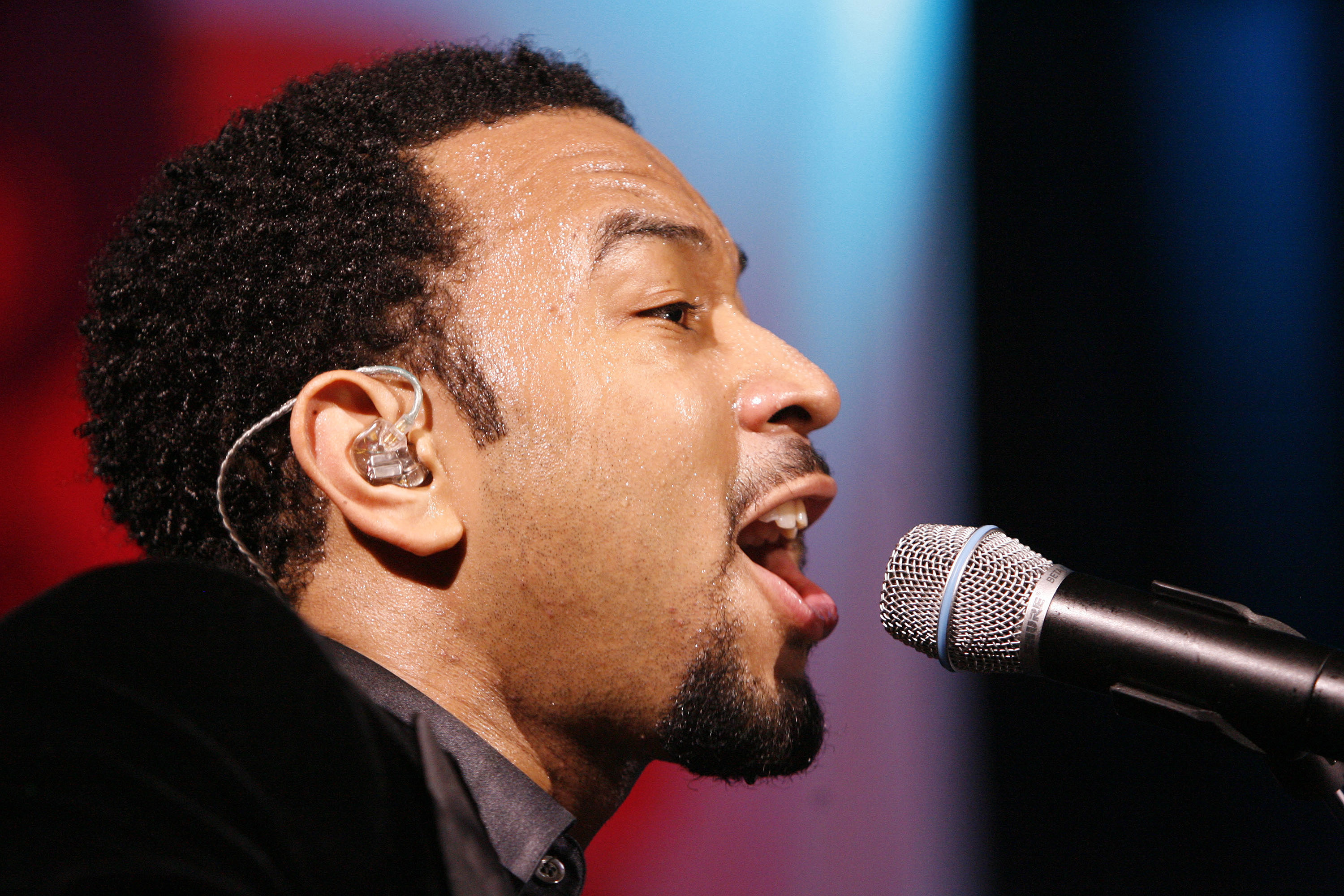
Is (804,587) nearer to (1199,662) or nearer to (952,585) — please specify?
(952,585)

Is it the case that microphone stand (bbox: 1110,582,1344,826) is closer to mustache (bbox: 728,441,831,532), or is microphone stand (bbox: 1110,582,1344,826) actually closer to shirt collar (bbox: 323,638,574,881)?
mustache (bbox: 728,441,831,532)

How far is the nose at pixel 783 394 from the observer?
1466 mm

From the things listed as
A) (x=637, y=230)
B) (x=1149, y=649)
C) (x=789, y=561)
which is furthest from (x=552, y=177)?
(x=1149, y=649)

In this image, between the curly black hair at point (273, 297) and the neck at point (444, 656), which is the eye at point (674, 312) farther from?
the neck at point (444, 656)

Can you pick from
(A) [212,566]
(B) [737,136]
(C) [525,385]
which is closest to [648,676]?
(C) [525,385]

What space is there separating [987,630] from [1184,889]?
1.38 m

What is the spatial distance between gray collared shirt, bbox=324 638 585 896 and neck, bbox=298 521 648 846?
6cm

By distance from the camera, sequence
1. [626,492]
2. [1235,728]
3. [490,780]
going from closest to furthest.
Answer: [1235,728]
[490,780]
[626,492]

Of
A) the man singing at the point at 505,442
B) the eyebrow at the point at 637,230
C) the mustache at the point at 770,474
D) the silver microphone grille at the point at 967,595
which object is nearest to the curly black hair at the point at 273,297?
the man singing at the point at 505,442

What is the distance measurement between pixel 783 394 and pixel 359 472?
641 millimetres

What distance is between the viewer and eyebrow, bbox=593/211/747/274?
1.45m

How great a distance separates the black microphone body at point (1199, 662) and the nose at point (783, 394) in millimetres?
524

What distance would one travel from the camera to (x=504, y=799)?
4.03 ft

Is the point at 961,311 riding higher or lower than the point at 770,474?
higher
